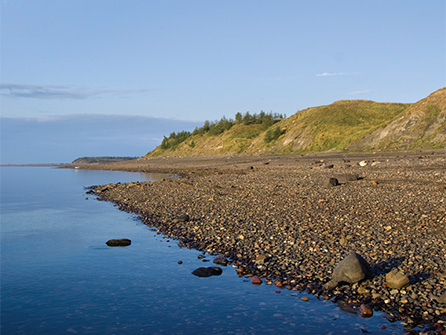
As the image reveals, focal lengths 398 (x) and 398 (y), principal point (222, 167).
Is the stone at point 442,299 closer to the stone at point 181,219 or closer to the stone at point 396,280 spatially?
the stone at point 396,280

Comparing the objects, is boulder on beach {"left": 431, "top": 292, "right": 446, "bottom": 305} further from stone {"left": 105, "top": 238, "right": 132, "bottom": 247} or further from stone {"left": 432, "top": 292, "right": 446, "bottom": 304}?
stone {"left": 105, "top": 238, "right": 132, "bottom": 247}

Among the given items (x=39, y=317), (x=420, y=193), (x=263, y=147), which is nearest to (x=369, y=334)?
(x=39, y=317)

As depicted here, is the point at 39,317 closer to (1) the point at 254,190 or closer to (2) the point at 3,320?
(2) the point at 3,320

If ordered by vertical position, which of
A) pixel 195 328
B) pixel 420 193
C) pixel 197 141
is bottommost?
pixel 195 328

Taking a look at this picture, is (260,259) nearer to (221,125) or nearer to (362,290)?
(362,290)

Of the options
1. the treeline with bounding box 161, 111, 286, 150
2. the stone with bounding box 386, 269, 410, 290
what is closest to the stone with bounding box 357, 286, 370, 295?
the stone with bounding box 386, 269, 410, 290

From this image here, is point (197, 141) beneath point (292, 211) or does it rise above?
above

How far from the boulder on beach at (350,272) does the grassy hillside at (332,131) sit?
152ft

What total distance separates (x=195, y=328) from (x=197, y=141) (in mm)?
117240

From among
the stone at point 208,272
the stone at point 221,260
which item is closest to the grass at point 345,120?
the stone at point 221,260

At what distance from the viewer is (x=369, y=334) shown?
7762 millimetres

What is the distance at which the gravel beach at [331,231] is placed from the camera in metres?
9.25

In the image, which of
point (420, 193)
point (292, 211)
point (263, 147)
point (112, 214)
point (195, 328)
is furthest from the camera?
point (263, 147)

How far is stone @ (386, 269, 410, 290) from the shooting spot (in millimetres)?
9180
